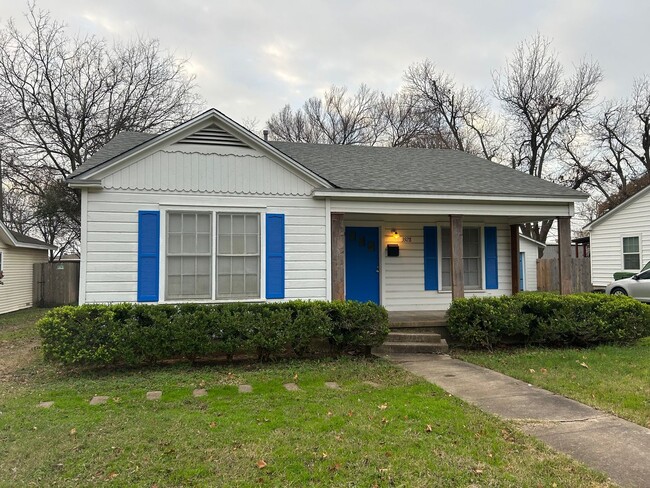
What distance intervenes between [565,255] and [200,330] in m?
7.63

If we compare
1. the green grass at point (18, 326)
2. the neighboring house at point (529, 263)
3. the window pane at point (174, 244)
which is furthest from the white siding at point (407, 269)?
the neighboring house at point (529, 263)

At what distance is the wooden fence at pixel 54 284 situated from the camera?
16.5m

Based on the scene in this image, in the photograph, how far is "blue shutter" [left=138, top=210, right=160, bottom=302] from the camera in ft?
22.9

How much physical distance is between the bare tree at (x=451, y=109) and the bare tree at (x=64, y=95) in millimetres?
15214

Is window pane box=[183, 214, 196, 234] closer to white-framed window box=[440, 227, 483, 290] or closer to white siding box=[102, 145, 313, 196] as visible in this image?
white siding box=[102, 145, 313, 196]

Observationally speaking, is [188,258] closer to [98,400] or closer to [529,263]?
[98,400]

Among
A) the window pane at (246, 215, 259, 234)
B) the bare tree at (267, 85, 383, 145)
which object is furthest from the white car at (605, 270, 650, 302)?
the bare tree at (267, 85, 383, 145)

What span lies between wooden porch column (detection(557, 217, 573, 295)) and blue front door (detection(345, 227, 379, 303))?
157 inches

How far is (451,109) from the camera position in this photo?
2794cm

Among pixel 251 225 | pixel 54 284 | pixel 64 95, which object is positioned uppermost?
pixel 64 95

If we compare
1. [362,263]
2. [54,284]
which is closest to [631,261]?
[362,263]

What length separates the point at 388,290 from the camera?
1018cm

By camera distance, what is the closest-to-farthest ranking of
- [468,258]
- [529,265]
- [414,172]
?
[414,172]
[468,258]
[529,265]

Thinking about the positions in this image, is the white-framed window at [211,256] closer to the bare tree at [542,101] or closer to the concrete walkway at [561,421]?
the concrete walkway at [561,421]
